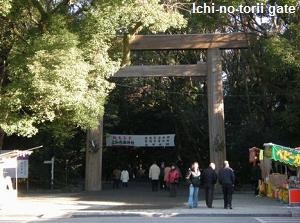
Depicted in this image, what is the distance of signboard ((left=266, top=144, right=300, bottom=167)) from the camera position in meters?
17.8

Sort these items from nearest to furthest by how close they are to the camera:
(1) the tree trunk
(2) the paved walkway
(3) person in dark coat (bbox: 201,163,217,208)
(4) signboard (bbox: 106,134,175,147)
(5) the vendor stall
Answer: (2) the paved walkway < (3) person in dark coat (bbox: 201,163,217,208) < (5) the vendor stall < (1) the tree trunk < (4) signboard (bbox: 106,134,175,147)

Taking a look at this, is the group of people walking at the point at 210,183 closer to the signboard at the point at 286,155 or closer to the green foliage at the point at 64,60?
the signboard at the point at 286,155

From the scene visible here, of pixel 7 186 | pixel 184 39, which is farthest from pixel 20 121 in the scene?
pixel 184 39

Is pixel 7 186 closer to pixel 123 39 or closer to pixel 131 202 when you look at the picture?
pixel 131 202

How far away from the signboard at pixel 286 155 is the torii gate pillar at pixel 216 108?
706 cm

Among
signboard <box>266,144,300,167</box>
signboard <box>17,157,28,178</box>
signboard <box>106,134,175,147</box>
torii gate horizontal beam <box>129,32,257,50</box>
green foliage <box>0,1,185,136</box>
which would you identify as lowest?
signboard <box>17,157,28,178</box>

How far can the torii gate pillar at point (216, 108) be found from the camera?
25047 mm

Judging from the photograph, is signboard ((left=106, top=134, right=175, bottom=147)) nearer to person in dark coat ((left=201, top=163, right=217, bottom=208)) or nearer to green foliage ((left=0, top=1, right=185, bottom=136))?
green foliage ((left=0, top=1, right=185, bottom=136))

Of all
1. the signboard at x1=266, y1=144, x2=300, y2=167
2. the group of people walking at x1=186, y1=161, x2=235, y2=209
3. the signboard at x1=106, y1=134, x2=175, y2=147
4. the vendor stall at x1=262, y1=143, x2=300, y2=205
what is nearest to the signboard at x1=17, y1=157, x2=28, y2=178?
the signboard at x1=106, y1=134, x2=175, y2=147

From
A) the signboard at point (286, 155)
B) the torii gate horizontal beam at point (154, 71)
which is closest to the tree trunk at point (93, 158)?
the torii gate horizontal beam at point (154, 71)

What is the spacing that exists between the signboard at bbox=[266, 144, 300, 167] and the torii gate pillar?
7.06 m

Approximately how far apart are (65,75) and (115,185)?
16657mm

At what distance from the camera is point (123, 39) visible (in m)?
22.2

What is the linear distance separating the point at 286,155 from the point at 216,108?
7.70m
